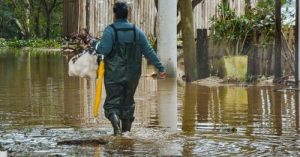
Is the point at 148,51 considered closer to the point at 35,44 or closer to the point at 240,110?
the point at 240,110

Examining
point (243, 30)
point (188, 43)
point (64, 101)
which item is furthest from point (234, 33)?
point (64, 101)

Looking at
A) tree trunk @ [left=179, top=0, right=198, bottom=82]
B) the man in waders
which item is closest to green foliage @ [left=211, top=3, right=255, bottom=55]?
tree trunk @ [left=179, top=0, right=198, bottom=82]

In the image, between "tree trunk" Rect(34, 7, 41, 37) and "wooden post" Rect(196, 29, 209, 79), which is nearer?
"wooden post" Rect(196, 29, 209, 79)

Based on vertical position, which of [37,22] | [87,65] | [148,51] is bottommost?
[87,65]

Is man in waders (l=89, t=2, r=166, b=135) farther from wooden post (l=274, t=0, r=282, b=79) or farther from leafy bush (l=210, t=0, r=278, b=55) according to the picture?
leafy bush (l=210, t=0, r=278, b=55)

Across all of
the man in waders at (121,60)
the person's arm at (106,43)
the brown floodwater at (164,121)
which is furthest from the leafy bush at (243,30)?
the person's arm at (106,43)

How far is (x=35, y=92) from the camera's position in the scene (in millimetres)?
16297

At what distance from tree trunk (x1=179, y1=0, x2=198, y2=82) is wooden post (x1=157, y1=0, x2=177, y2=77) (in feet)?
0.90

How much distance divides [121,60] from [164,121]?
1920 millimetres

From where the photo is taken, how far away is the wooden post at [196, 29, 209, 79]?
60.4 ft

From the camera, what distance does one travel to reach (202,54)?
733 inches

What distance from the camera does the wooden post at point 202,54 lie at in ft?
60.4

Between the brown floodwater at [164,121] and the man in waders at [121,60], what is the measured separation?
0.32 meters

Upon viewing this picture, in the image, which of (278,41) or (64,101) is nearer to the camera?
(64,101)
